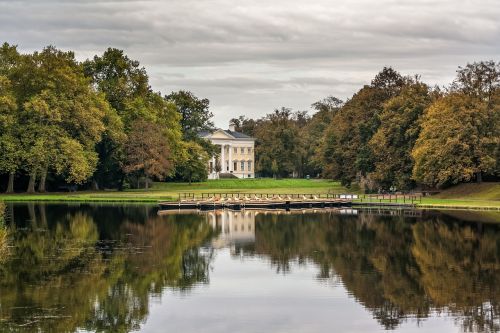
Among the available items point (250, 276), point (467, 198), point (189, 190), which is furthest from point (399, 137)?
point (250, 276)

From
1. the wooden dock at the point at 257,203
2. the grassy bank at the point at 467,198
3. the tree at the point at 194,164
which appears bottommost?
the wooden dock at the point at 257,203

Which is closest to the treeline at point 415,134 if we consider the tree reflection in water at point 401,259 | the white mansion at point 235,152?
the tree reflection in water at point 401,259

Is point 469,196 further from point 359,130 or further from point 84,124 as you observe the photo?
point 84,124

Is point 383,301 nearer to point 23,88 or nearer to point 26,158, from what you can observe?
Answer: point 26,158

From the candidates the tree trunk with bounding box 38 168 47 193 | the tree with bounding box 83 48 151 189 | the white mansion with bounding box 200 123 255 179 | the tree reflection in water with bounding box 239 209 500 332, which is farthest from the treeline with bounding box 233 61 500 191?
the white mansion with bounding box 200 123 255 179

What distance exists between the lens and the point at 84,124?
91.1 metres

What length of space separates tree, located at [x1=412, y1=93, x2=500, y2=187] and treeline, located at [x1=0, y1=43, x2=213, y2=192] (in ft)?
102

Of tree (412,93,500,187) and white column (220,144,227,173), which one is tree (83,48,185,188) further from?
white column (220,144,227,173)

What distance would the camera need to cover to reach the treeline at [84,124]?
287ft

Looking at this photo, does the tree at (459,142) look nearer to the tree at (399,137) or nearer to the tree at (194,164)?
the tree at (399,137)

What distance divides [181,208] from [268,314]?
4883cm

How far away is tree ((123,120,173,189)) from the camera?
96.3 metres

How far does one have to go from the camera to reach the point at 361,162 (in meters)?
92.9

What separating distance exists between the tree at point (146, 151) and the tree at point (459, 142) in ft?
97.2
